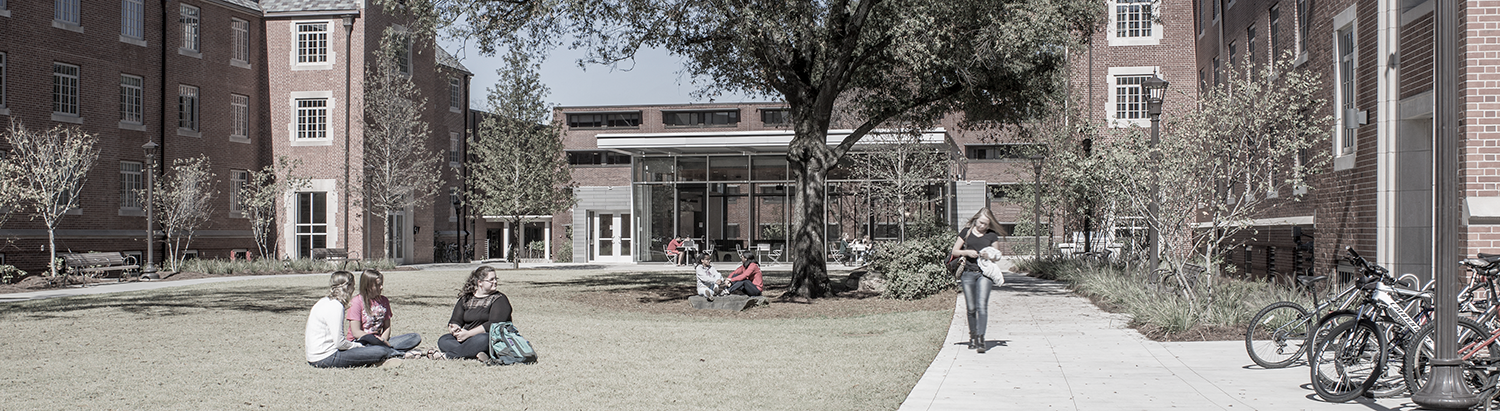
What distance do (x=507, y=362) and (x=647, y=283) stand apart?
15.6m

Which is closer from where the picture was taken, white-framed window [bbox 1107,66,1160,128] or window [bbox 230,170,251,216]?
white-framed window [bbox 1107,66,1160,128]

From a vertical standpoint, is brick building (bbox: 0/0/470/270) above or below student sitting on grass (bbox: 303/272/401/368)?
Result: above

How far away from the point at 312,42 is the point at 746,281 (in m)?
25.7

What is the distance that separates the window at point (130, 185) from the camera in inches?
1300

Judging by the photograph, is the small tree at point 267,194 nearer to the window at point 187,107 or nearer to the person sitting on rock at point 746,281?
the window at point 187,107

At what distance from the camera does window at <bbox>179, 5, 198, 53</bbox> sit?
35.0m

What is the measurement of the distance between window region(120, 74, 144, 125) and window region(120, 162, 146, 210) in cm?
142

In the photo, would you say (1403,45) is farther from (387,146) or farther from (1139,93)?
(387,146)

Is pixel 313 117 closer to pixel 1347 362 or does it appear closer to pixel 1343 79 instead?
pixel 1343 79

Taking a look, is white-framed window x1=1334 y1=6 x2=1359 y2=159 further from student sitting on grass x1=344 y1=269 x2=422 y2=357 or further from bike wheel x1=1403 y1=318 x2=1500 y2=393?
student sitting on grass x1=344 y1=269 x2=422 y2=357

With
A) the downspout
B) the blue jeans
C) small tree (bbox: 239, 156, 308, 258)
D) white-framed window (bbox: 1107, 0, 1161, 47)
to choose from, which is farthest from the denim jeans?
the downspout

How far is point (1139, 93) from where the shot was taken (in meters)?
32.0

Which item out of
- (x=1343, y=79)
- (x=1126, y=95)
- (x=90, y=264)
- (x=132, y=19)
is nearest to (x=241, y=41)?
(x=132, y=19)

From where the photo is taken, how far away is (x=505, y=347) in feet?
31.9
